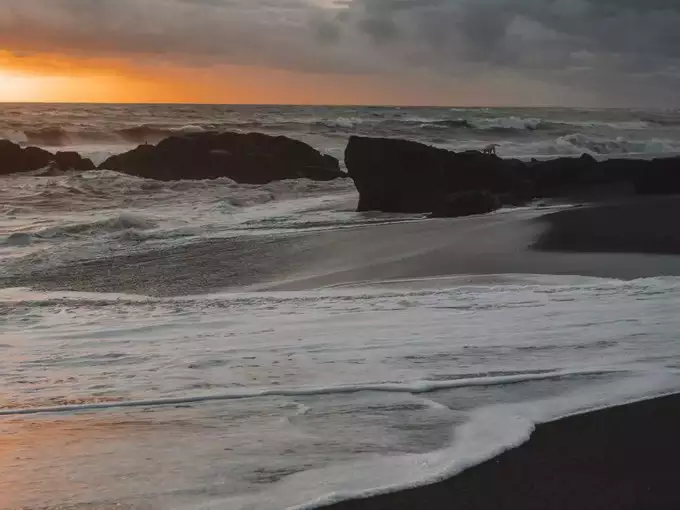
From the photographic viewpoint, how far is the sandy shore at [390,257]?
753 cm

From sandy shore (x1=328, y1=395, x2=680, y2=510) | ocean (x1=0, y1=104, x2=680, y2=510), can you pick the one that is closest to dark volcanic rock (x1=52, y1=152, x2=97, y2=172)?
ocean (x1=0, y1=104, x2=680, y2=510)

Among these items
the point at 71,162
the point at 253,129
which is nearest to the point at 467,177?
the point at 71,162

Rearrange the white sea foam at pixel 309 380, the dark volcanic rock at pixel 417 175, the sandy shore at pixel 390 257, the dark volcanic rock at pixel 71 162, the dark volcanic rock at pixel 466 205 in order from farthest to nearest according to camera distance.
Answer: the dark volcanic rock at pixel 71 162
the dark volcanic rock at pixel 417 175
the dark volcanic rock at pixel 466 205
the sandy shore at pixel 390 257
the white sea foam at pixel 309 380

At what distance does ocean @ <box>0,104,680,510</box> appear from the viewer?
9.77 ft

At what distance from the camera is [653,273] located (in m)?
7.32

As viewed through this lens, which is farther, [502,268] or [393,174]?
[393,174]

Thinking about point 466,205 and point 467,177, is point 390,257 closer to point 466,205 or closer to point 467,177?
point 466,205

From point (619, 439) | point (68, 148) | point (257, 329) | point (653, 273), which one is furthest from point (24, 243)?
point (68, 148)

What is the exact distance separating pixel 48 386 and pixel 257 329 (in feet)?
5.23

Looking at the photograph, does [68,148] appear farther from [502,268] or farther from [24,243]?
[502,268]

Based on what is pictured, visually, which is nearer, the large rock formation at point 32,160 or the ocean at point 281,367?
the ocean at point 281,367

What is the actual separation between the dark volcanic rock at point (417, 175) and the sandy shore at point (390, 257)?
2243 millimetres

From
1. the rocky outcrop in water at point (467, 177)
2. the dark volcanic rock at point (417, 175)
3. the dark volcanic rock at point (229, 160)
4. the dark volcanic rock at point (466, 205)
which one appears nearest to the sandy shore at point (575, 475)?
the dark volcanic rock at point (466, 205)

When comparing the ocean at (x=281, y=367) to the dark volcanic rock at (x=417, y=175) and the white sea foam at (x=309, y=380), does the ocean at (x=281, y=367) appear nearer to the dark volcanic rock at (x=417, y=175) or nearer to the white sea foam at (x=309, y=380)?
the white sea foam at (x=309, y=380)
